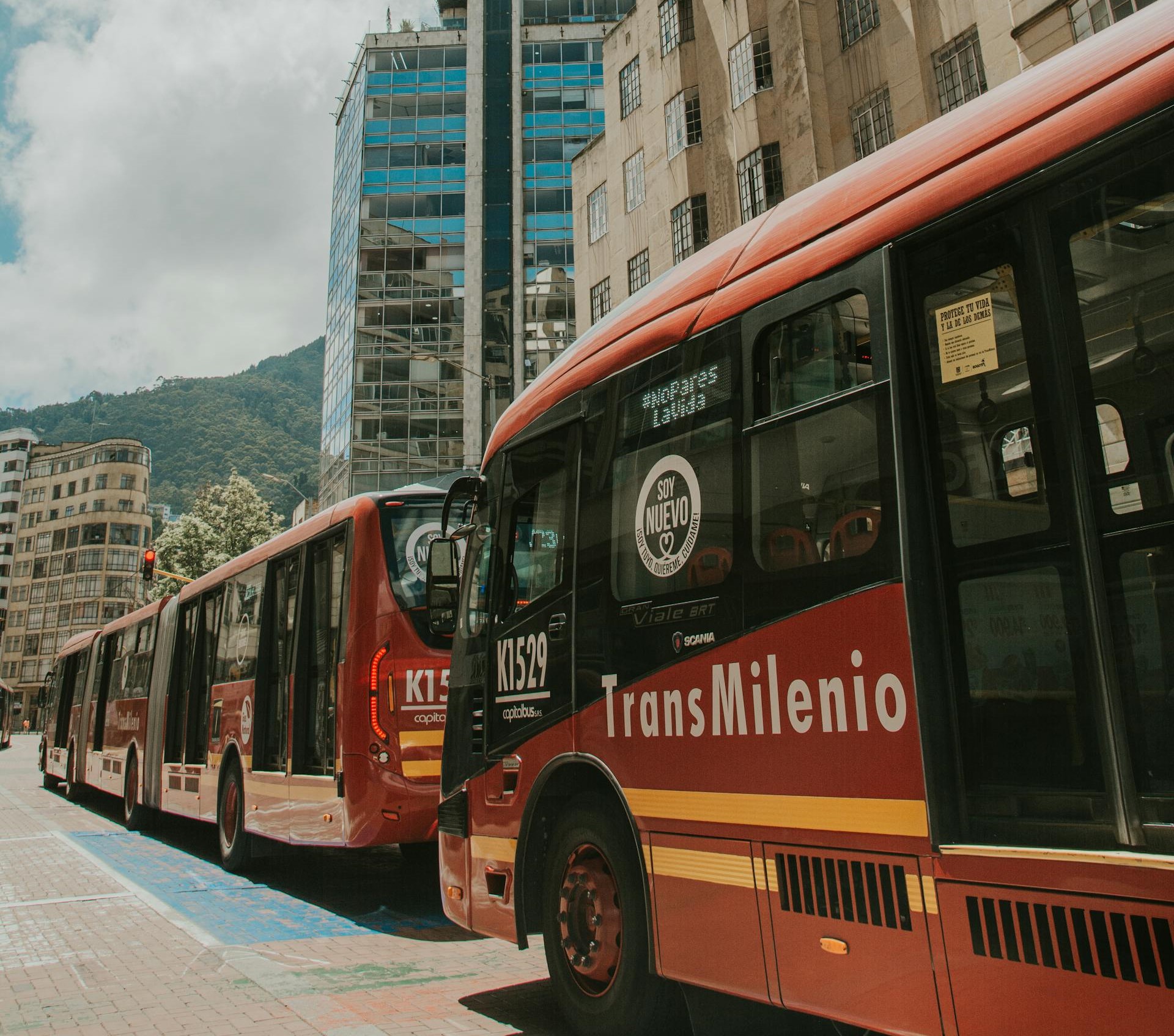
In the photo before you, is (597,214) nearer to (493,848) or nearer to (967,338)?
(493,848)

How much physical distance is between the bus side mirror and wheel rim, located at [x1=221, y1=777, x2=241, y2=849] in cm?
501

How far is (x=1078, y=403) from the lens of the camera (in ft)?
8.87

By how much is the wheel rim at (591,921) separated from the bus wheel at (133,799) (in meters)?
11.7

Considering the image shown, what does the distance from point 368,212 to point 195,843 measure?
149 feet

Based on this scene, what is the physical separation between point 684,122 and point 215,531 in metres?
33.9

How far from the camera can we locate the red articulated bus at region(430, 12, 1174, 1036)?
8.38 ft

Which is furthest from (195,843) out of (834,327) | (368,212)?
(368,212)

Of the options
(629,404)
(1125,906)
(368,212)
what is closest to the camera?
(1125,906)

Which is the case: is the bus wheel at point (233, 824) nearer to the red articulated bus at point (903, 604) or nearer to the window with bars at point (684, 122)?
the red articulated bus at point (903, 604)

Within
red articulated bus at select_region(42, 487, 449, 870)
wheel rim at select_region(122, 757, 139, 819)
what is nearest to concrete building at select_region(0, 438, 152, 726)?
wheel rim at select_region(122, 757, 139, 819)

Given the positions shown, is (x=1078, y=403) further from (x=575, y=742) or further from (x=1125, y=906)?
(x=575, y=742)

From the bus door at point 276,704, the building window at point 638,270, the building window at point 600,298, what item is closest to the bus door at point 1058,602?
the bus door at point 276,704

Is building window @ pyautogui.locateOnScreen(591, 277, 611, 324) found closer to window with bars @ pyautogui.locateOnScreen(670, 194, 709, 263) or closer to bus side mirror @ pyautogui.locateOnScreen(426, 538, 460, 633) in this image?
window with bars @ pyautogui.locateOnScreen(670, 194, 709, 263)

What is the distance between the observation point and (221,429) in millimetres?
172625
